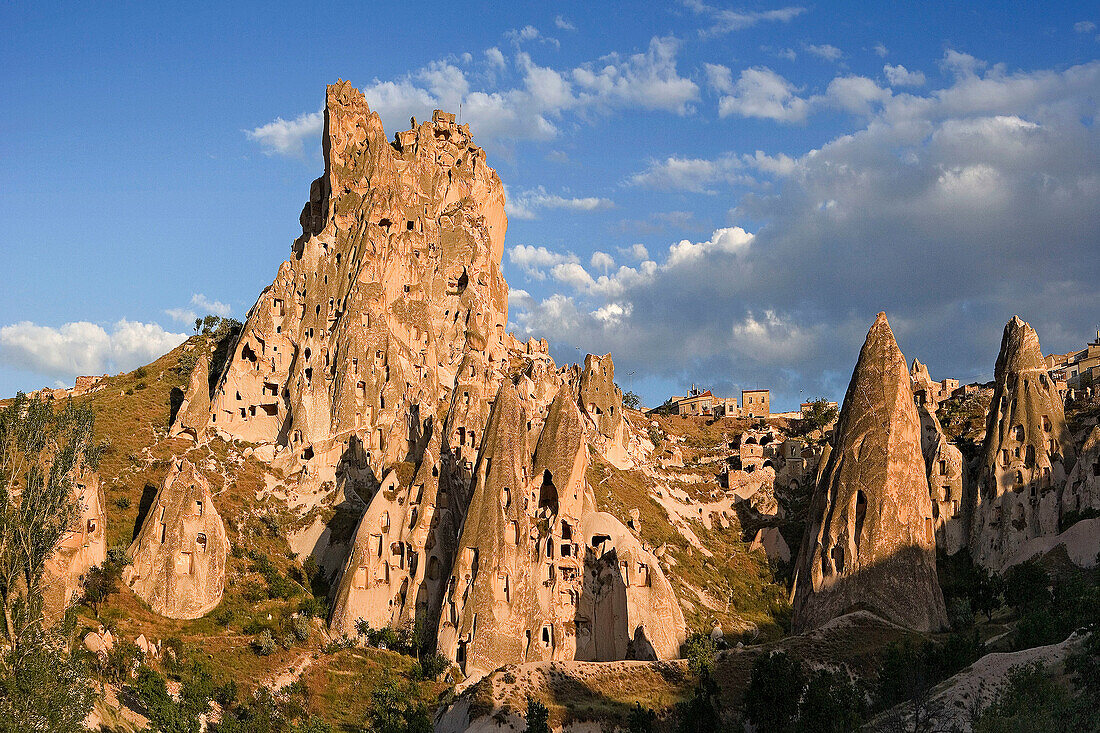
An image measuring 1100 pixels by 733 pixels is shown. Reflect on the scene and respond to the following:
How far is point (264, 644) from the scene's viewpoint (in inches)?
3103

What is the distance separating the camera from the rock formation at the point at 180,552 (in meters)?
82.3

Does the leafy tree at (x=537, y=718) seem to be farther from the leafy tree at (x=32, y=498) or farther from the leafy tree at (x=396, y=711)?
the leafy tree at (x=32, y=498)

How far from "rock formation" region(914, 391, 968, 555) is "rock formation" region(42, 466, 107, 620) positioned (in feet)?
183

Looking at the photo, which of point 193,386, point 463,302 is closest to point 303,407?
point 193,386

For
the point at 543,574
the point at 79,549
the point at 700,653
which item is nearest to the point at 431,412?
the point at 543,574

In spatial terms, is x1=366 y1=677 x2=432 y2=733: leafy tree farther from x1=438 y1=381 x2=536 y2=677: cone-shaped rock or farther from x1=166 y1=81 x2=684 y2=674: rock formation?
x1=166 y1=81 x2=684 y2=674: rock formation

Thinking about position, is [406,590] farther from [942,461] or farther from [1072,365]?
[1072,365]

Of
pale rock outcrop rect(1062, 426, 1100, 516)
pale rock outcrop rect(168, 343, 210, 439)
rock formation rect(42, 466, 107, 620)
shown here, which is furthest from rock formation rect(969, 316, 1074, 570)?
pale rock outcrop rect(168, 343, 210, 439)

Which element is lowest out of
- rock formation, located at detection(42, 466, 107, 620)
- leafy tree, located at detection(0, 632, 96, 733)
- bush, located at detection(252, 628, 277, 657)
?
leafy tree, located at detection(0, 632, 96, 733)

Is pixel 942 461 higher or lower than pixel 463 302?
lower

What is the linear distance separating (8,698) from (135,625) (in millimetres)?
23599

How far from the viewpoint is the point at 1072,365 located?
14438 cm

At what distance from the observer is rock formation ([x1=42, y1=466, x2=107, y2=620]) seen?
240 feet

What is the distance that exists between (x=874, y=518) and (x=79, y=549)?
49495mm
